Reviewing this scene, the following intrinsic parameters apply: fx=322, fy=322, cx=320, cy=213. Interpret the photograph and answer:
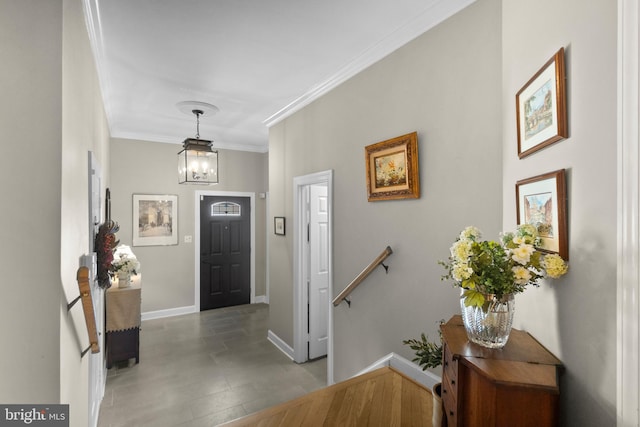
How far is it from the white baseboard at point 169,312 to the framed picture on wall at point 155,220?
1069mm

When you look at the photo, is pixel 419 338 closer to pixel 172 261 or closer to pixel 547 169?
pixel 547 169

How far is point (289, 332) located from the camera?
3.78 m

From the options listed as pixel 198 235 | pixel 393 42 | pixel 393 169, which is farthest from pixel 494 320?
pixel 198 235

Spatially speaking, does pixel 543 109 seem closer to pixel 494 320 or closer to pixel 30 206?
pixel 494 320

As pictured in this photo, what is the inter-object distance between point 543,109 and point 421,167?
0.99m

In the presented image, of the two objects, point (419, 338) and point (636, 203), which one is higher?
point (636, 203)

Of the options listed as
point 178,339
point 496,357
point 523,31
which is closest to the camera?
point 496,357

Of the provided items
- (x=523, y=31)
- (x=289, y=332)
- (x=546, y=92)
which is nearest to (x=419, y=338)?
(x=546, y=92)

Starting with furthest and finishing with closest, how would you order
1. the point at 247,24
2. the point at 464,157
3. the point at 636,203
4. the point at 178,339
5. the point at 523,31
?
the point at 178,339, the point at 247,24, the point at 464,157, the point at 523,31, the point at 636,203

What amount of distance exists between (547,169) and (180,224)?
5182 millimetres

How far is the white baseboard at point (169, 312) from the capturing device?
5.01 meters

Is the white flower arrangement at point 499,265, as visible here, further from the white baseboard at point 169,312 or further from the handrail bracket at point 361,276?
the white baseboard at point 169,312

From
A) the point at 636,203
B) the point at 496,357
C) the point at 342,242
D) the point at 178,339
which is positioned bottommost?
the point at 178,339
